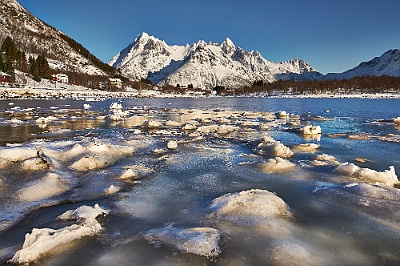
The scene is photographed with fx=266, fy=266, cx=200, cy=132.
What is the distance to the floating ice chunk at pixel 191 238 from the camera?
3814 millimetres

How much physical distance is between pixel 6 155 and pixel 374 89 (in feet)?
495

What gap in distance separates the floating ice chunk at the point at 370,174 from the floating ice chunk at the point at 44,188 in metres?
7.44

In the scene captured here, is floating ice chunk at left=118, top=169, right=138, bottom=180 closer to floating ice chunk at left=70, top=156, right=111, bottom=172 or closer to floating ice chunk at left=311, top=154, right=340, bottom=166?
floating ice chunk at left=70, top=156, right=111, bottom=172

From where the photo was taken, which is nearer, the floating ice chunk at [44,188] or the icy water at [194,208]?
the icy water at [194,208]

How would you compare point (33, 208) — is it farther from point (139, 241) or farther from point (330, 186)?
point (330, 186)

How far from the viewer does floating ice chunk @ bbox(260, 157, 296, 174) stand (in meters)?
8.16

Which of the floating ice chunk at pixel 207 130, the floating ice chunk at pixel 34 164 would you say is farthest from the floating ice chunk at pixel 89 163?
the floating ice chunk at pixel 207 130

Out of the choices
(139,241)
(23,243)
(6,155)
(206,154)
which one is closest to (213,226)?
(139,241)

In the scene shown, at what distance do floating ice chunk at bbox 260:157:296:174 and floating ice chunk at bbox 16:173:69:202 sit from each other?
5587 mm

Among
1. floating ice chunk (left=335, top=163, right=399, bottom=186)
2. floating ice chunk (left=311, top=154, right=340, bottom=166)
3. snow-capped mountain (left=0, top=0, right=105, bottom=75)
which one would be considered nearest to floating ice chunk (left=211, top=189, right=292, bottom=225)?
floating ice chunk (left=335, top=163, right=399, bottom=186)

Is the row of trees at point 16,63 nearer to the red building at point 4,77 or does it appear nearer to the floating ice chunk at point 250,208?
the red building at point 4,77

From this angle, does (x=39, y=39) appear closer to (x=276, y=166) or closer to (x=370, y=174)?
(x=276, y=166)

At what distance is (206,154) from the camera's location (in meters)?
10.2

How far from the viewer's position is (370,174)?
7098 millimetres
